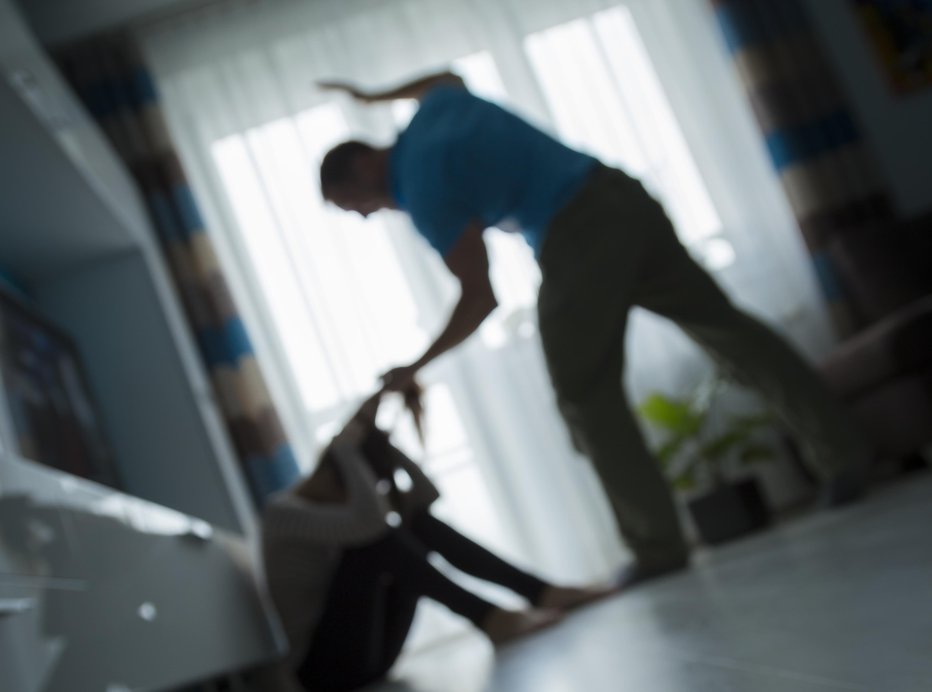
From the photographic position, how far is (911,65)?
181 inches

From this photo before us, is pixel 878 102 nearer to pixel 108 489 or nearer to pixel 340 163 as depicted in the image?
pixel 340 163

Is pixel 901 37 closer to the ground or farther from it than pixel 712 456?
farther from it

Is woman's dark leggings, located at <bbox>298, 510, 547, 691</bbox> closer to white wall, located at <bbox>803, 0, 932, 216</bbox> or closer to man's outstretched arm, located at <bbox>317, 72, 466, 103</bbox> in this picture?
man's outstretched arm, located at <bbox>317, 72, 466, 103</bbox>

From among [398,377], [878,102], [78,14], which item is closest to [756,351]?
[398,377]

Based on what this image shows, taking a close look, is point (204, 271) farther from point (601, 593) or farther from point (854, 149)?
point (854, 149)

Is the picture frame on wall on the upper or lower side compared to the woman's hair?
upper

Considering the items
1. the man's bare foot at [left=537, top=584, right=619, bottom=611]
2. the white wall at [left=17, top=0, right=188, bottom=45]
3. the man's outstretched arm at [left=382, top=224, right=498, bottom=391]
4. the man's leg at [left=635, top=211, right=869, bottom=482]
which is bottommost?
the man's bare foot at [left=537, top=584, right=619, bottom=611]

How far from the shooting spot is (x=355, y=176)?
8.07ft

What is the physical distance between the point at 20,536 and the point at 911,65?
415cm

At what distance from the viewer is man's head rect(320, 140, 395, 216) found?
2.44 metres

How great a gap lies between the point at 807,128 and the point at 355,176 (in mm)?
2510

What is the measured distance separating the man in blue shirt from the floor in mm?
179

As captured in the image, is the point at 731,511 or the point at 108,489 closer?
the point at 108,489

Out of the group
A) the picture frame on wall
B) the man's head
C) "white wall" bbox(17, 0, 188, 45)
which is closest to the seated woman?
the man's head
